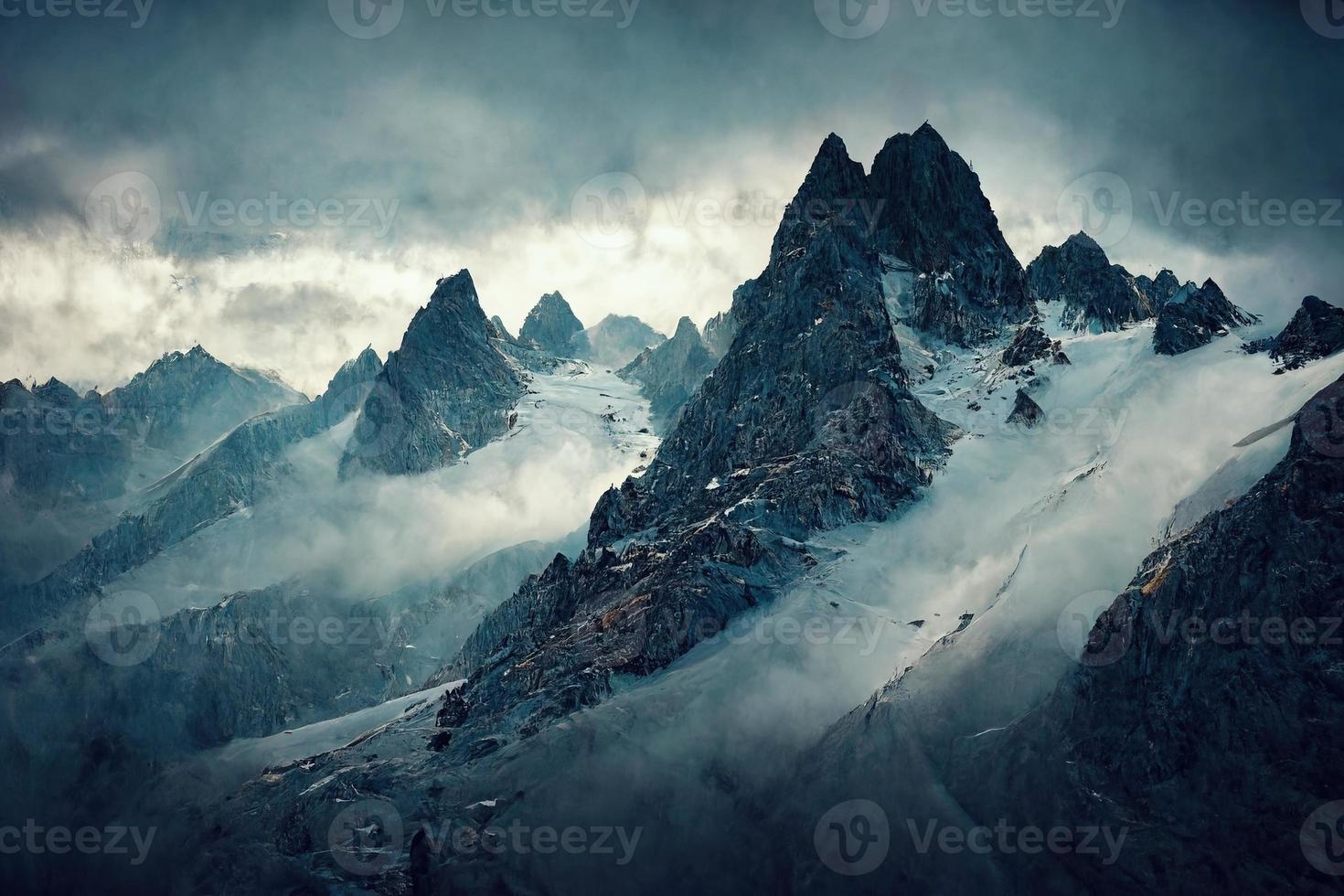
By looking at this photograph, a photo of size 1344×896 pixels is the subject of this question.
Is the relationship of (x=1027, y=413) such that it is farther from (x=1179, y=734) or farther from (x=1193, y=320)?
(x=1179, y=734)

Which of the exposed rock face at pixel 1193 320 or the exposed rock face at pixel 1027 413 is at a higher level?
the exposed rock face at pixel 1193 320

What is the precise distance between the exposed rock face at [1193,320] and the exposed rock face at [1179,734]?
8184cm

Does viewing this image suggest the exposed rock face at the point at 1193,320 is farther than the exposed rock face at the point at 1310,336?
Yes

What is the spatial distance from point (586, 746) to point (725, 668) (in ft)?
86.4

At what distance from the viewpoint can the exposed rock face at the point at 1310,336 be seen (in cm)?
14400

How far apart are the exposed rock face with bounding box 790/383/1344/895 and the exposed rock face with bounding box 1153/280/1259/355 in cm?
8184

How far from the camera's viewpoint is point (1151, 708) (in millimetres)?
105875

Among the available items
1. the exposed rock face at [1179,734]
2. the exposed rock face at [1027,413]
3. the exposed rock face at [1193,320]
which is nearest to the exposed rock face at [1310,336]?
the exposed rock face at [1193,320]

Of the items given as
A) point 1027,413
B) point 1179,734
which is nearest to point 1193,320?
point 1027,413

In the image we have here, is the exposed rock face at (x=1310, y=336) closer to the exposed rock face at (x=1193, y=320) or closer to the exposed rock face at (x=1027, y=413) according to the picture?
the exposed rock face at (x=1193, y=320)

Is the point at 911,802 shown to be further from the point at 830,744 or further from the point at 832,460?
the point at 832,460

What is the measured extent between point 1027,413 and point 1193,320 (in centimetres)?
3477

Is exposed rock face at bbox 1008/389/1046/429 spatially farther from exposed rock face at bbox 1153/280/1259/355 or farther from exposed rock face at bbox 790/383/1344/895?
exposed rock face at bbox 790/383/1344/895

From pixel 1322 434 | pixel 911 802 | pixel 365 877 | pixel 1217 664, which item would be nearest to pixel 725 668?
pixel 911 802
